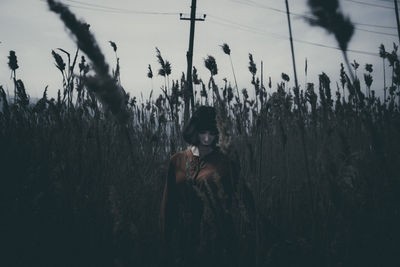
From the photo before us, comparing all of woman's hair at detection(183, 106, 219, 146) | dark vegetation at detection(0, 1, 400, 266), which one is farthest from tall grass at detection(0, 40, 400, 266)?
woman's hair at detection(183, 106, 219, 146)

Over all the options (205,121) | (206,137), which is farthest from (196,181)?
(205,121)

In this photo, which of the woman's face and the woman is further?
the woman's face

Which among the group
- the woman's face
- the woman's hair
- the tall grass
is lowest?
the tall grass

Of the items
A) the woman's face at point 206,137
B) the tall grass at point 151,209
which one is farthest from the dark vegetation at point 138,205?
the woman's face at point 206,137

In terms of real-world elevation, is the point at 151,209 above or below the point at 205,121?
below

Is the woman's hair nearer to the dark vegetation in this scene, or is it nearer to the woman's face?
the woman's face

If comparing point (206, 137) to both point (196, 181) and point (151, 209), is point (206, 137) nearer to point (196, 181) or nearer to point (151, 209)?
point (196, 181)

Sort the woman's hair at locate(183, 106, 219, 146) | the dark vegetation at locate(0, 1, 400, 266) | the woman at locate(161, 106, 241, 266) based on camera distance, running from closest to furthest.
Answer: the dark vegetation at locate(0, 1, 400, 266), the woman at locate(161, 106, 241, 266), the woman's hair at locate(183, 106, 219, 146)

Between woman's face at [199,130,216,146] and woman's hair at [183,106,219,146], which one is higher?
woman's hair at [183,106,219,146]

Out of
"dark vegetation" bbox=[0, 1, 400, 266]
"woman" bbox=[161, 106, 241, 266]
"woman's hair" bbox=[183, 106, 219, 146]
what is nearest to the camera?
"dark vegetation" bbox=[0, 1, 400, 266]

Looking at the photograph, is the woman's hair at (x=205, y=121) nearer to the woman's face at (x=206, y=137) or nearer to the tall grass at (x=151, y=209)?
the woman's face at (x=206, y=137)

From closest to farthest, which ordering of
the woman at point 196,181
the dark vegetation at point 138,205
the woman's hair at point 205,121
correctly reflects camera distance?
the dark vegetation at point 138,205 → the woman at point 196,181 → the woman's hair at point 205,121

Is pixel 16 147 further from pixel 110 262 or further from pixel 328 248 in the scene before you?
pixel 328 248

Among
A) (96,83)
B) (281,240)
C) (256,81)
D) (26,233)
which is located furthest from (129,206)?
(256,81)
